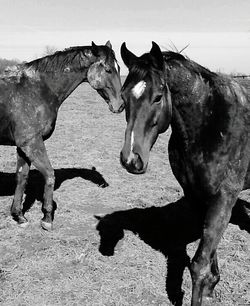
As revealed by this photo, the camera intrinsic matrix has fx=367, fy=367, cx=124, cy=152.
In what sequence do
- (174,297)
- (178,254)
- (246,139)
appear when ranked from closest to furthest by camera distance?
1. (246,139)
2. (174,297)
3. (178,254)

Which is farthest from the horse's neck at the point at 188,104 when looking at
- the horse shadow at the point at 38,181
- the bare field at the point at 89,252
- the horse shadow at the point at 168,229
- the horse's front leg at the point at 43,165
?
the horse shadow at the point at 38,181

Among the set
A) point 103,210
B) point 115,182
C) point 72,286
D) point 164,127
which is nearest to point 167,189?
point 115,182

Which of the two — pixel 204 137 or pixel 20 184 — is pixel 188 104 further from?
pixel 20 184

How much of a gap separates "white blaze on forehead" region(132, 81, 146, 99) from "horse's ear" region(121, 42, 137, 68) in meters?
0.32

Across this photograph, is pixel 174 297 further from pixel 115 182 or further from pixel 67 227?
pixel 115 182

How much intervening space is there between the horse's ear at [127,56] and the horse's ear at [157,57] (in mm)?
235

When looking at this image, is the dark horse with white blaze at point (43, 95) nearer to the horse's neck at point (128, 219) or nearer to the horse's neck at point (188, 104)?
the horse's neck at point (128, 219)

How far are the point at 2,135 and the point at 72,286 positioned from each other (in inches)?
93.9

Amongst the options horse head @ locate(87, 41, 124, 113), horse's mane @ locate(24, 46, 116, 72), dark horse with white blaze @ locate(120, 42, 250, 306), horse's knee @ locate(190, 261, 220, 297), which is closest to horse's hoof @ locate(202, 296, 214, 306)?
dark horse with white blaze @ locate(120, 42, 250, 306)

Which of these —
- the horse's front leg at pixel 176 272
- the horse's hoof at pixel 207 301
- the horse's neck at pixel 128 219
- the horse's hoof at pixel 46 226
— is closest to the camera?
the horse's hoof at pixel 207 301

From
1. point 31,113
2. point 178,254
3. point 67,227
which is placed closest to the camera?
point 178,254

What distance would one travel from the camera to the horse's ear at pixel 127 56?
2.88 metres

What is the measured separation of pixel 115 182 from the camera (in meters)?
7.41

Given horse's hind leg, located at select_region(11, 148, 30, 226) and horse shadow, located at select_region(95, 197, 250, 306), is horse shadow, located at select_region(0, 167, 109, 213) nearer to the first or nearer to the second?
horse's hind leg, located at select_region(11, 148, 30, 226)
